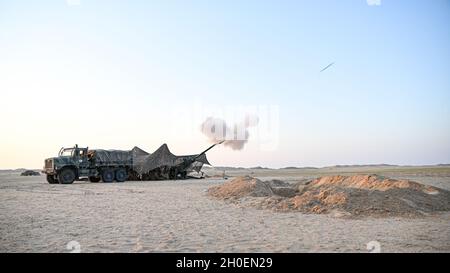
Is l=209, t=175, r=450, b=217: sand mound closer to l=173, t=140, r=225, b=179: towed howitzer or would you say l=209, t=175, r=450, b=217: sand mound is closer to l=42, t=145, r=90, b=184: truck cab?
l=42, t=145, r=90, b=184: truck cab

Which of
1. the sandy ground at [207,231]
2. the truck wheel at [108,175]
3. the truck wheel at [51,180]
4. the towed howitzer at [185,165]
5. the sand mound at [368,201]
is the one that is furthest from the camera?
the towed howitzer at [185,165]

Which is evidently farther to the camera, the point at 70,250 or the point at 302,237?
the point at 302,237

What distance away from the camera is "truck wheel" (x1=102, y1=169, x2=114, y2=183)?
108ft

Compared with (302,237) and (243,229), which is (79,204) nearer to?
(243,229)

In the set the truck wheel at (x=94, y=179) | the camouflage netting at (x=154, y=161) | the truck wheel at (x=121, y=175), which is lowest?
the truck wheel at (x=94, y=179)

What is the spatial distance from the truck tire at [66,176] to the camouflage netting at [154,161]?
275cm

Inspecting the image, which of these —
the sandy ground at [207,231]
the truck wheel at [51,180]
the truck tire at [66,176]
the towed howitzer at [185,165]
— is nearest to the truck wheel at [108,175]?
the truck tire at [66,176]

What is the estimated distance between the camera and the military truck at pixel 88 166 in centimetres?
3002

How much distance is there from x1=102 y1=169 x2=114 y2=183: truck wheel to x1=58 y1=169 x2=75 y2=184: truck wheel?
284 centimetres

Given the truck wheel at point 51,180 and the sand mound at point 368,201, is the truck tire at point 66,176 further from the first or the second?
the sand mound at point 368,201

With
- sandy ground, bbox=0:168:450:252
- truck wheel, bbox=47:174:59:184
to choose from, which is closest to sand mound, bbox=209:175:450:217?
sandy ground, bbox=0:168:450:252
